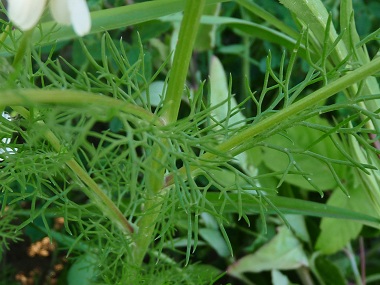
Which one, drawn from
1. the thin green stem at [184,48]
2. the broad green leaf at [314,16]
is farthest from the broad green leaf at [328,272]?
the thin green stem at [184,48]

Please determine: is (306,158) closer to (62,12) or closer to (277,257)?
(277,257)

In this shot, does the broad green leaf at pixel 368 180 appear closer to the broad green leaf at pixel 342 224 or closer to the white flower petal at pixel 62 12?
the broad green leaf at pixel 342 224

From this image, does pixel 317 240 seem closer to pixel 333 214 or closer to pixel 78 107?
pixel 333 214

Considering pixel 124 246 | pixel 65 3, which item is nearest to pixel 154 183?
pixel 124 246

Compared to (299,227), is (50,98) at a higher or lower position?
higher

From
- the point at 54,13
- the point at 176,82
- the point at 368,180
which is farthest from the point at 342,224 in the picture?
the point at 54,13
